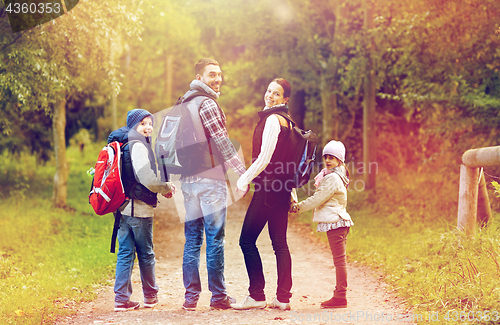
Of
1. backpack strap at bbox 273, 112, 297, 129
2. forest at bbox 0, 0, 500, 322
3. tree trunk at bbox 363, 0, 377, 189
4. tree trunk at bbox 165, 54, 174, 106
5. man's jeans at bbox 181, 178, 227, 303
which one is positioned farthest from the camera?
tree trunk at bbox 165, 54, 174, 106

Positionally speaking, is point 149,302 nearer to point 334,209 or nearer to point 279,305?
point 279,305

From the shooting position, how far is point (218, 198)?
15.7 feet

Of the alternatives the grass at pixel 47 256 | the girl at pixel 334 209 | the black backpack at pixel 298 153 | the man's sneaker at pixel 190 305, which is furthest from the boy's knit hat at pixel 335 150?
the grass at pixel 47 256

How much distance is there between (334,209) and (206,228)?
1336 millimetres

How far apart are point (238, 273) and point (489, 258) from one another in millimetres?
3354

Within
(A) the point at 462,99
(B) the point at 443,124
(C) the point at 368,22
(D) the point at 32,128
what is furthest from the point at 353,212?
(D) the point at 32,128

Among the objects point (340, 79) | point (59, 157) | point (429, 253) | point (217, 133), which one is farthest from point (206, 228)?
point (340, 79)

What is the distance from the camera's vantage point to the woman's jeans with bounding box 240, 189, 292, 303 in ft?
15.1

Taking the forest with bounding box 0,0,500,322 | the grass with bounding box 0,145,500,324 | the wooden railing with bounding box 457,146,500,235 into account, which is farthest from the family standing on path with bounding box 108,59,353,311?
the wooden railing with bounding box 457,146,500,235

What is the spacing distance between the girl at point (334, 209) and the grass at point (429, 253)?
748 millimetres

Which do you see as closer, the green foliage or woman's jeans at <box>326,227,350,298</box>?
the green foliage

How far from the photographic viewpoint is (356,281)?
632 cm

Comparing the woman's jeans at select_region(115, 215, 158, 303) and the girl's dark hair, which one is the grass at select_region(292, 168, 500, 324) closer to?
the girl's dark hair

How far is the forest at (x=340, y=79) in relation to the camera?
863 cm
